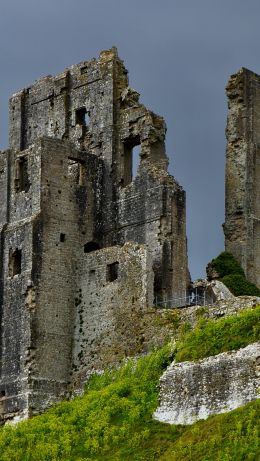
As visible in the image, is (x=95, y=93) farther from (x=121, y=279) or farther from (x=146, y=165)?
(x=121, y=279)

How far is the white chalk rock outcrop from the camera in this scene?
4122 cm

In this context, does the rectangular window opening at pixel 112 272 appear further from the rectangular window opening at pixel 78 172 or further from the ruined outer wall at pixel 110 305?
the rectangular window opening at pixel 78 172

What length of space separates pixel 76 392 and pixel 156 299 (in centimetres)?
391

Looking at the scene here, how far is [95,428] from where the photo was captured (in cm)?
4419

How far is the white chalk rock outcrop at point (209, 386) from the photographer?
Result: 41219mm

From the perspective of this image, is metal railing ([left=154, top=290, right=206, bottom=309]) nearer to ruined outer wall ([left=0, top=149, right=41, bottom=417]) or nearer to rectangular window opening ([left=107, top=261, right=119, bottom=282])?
rectangular window opening ([left=107, top=261, right=119, bottom=282])

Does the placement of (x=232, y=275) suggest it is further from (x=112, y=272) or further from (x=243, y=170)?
(x=112, y=272)

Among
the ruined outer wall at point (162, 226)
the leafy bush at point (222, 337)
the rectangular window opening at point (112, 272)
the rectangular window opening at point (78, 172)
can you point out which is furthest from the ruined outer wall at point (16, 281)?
the leafy bush at point (222, 337)

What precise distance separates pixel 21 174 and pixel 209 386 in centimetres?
1450

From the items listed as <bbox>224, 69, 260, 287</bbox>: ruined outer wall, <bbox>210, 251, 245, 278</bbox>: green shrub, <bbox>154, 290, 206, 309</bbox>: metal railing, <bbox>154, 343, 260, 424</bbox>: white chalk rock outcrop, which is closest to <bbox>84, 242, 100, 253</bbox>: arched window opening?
<bbox>154, 290, 206, 309</bbox>: metal railing

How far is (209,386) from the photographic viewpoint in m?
42.2

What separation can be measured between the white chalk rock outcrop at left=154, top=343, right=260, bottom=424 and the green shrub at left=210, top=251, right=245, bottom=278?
Answer: 12.9 m

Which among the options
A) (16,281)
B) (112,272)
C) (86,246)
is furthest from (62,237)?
(112,272)

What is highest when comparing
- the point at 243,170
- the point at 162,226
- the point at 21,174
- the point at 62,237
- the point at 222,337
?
the point at 243,170
